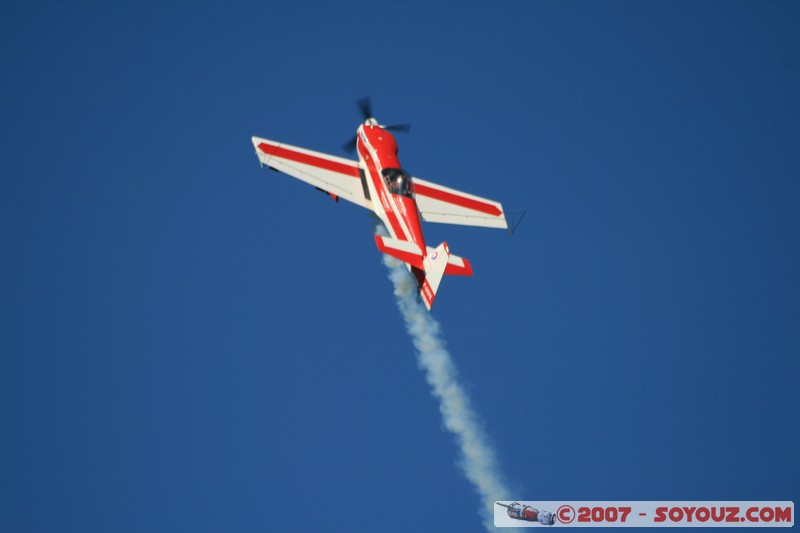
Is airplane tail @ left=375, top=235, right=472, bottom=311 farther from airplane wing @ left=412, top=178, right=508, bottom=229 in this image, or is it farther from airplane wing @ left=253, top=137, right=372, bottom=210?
airplane wing @ left=412, top=178, right=508, bottom=229

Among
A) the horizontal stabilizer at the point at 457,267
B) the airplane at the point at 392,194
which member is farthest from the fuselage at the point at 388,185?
the horizontal stabilizer at the point at 457,267

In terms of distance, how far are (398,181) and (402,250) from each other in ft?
9.41

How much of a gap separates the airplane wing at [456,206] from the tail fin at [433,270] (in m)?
4.15

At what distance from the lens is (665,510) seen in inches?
1447

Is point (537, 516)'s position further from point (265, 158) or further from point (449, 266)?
point (265, 158)

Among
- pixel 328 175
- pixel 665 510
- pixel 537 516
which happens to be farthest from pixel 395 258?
pixel 665 510

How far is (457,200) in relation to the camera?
117 feet

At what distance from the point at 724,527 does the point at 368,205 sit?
1493cm

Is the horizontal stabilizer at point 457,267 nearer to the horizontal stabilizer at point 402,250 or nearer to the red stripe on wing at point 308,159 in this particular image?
the horizontal stabilizer at point 402,250

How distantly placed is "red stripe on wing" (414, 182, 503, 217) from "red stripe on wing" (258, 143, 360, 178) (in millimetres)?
2125

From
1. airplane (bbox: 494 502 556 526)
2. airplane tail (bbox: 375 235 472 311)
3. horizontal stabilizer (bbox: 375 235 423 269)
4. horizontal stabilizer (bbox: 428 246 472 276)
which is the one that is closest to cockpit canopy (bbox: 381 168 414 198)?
horizontal stabilizer (bbox: 375 235 423 269)

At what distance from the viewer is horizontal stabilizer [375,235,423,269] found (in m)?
30.5

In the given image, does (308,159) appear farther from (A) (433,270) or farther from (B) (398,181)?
(A) (433,270)

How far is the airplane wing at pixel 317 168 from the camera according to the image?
112 feet
